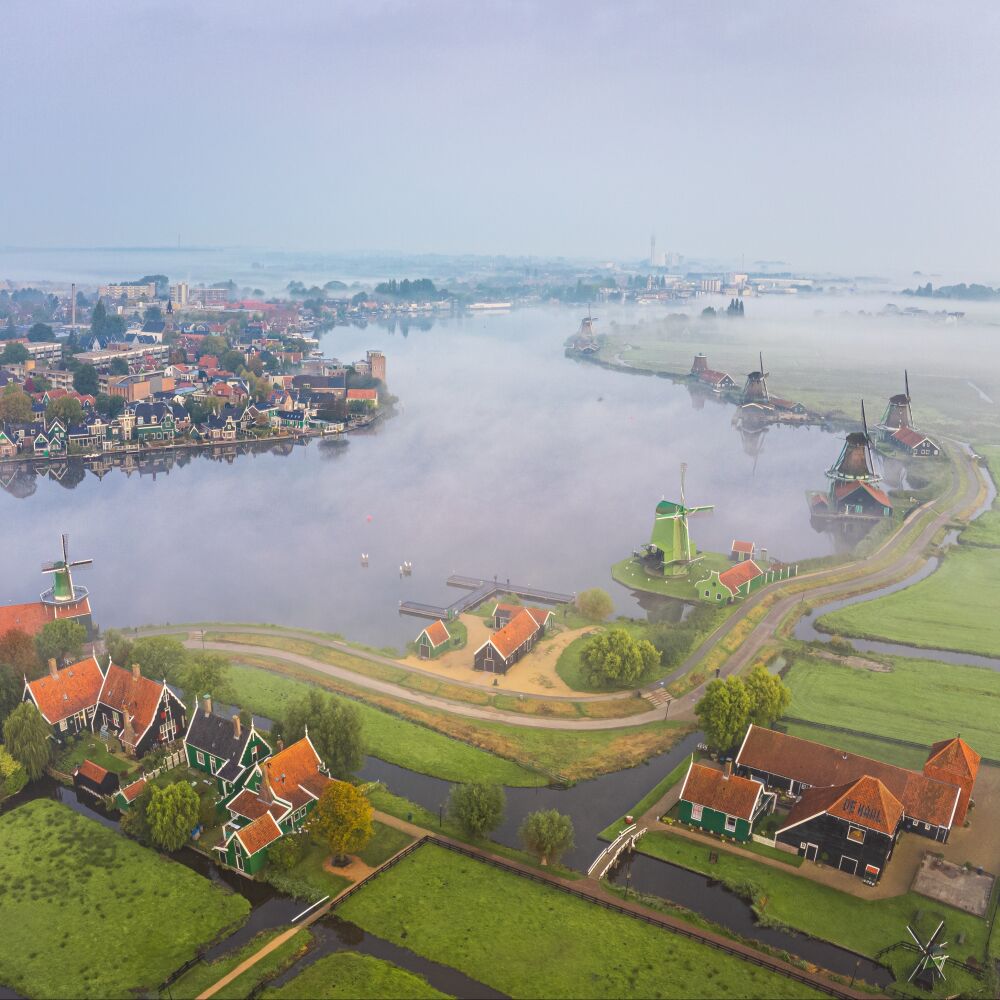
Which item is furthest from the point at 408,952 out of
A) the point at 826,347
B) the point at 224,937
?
the point at 826,347

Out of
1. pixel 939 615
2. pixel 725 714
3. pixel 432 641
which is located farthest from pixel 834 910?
pixel 939 615

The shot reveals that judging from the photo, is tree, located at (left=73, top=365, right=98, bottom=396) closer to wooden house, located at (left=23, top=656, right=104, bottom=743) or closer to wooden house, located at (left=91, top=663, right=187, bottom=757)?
wooden house, located at (left=23, top=656, right=104, bottom=743)

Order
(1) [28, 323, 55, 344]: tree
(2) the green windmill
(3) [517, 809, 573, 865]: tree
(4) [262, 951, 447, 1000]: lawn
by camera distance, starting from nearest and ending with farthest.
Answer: (4) [262, 951, 447, 1000]: lawn, (3) [517, 809, 573, 865]: tree, (2) the green windmill, (1) [28, 323, 55, 344]: tree

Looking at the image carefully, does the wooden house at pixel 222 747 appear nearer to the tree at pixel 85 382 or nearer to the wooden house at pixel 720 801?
the wooden house at pixel 720 801

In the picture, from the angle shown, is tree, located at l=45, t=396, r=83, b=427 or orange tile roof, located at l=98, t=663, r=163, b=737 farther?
tree, located at l=45, t=396, r=83, b=427

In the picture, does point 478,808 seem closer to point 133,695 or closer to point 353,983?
point 353,983

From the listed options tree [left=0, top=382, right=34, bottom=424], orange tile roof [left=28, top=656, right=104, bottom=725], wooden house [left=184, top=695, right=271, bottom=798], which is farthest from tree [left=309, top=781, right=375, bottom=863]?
tree [left=0, top=382, right=34, bottom=424]
